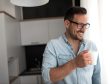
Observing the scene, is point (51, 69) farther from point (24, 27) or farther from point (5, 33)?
point (24, 27)

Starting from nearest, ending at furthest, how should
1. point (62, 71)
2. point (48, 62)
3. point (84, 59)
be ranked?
1. point (84, 59)
2. point (62, 71)
3. point (48, 62)

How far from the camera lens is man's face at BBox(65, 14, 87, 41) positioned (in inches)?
55.8

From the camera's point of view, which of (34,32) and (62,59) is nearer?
(62,59)

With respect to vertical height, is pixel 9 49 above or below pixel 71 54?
below

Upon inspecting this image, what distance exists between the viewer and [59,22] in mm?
4121

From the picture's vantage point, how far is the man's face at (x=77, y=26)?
1.42 meters

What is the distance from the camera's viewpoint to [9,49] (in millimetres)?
3418

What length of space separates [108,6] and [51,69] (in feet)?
5.07

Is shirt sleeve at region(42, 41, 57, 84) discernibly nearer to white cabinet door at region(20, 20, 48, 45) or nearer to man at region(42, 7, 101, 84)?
man at region(42, 7, 101, 84)

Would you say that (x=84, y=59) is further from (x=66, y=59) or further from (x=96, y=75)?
(x=96, y=75)

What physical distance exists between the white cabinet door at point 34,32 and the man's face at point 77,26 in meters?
2.70

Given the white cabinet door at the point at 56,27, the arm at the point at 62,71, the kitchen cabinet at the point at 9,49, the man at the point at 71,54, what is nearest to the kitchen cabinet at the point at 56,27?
the white cabinet door at the point at 56,27

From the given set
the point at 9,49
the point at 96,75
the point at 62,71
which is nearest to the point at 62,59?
the point at 62,71

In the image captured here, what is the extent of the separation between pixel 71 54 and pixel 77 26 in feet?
0.66
